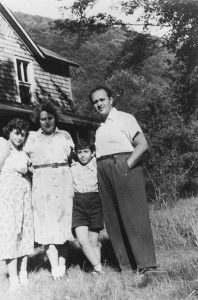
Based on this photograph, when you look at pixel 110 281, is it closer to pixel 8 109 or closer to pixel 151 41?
pixel 8 109

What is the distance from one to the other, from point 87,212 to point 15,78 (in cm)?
1225

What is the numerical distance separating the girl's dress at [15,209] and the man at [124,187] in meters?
0.89

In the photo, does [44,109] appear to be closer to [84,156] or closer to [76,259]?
[84,156]

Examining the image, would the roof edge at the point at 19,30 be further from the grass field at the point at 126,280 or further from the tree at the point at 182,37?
the grass field at the point at 126,280

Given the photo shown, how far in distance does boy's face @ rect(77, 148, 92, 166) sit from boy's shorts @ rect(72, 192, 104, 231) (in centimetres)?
38

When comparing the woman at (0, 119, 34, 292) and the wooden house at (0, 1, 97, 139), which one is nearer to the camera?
the woman at (0, 119, 34, 292)

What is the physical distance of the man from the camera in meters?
4.03

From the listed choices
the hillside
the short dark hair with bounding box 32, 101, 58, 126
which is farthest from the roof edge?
the hillside

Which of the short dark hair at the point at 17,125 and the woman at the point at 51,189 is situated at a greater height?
the short dark hair at the point at 17,125

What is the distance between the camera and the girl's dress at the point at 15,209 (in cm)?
430

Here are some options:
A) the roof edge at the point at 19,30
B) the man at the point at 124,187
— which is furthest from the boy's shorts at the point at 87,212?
the roof edge at the point at 19,30

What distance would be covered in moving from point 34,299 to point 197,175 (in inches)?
577

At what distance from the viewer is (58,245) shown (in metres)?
4.67

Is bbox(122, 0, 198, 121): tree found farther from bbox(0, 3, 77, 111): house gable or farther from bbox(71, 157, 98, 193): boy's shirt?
bbox(71, 157, 98, 193): boy's shirt
